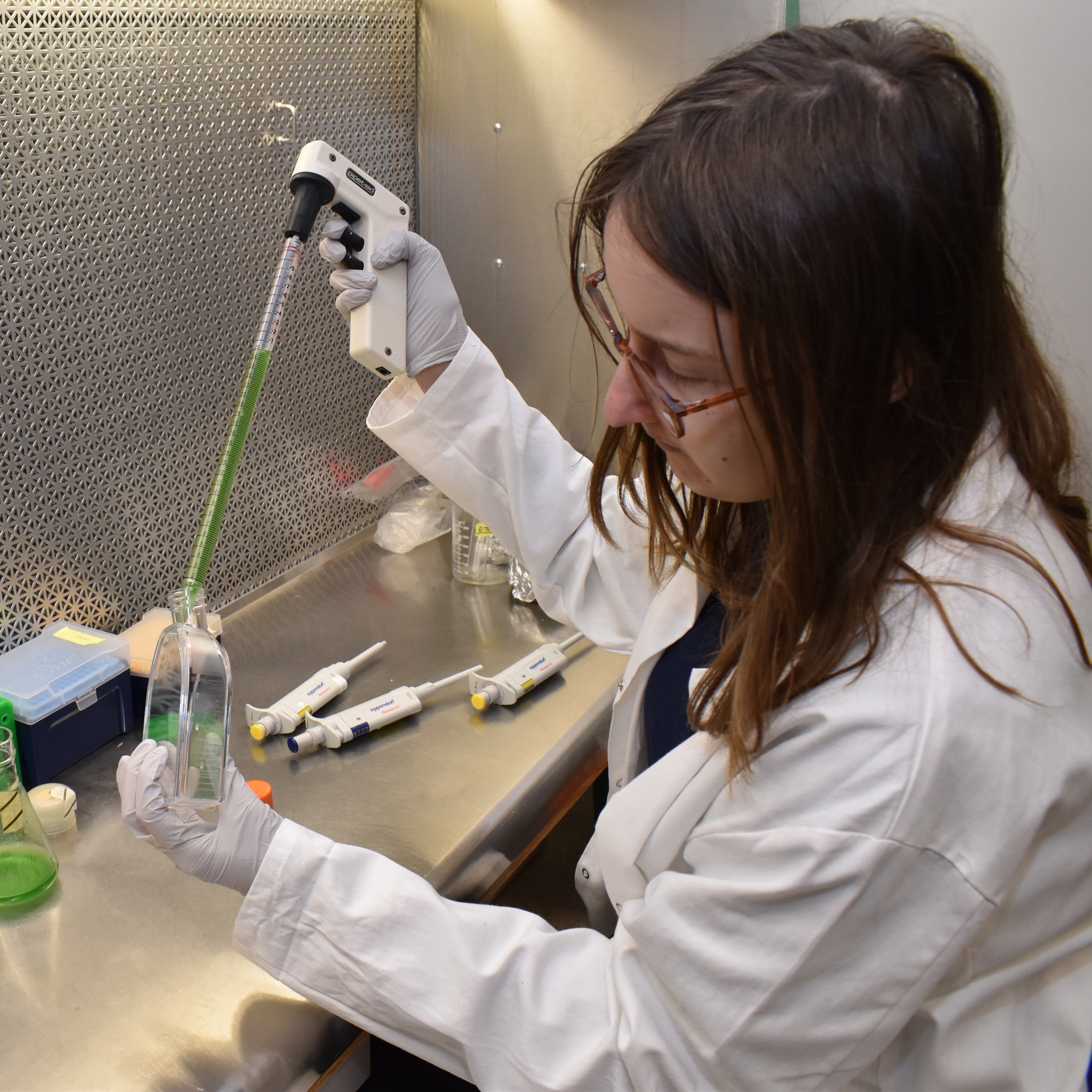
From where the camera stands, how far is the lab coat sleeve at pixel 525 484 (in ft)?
4.08

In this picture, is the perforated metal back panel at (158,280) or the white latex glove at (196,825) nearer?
the white latex glove at (196,825)

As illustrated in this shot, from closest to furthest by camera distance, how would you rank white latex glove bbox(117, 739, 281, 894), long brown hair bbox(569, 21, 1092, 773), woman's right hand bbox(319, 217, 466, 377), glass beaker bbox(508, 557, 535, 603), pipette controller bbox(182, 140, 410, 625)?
1. long brown hair bbox(569, 21, 1092, 773)
2. white latex glove bbox(117, 739, 281, 894)
3. pipette controller bbox(182, 140, 410, 625)
4. woman's right hand bbox(319, 217, 466, 377)
5. glass beaker bbox(508, 557, 535, 603)

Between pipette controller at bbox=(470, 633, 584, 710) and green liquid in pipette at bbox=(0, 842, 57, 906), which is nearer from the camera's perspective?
green liquid in pipette at bbox=(0, 842, 57, 906)

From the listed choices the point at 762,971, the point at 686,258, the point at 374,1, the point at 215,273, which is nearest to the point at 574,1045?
the point at 762,971

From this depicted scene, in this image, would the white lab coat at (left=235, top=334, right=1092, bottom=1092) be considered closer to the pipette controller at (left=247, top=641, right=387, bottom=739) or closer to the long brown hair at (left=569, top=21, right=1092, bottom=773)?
the long brown hair at (left=569, top=21, right=1092, bottom=773)

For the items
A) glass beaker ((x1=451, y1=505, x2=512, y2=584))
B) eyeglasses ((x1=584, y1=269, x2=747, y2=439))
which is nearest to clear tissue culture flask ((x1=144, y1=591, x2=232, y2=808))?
eyeglasses ((x1=584, y1=269, x2=747, y2=439))

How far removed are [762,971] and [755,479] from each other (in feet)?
1.23

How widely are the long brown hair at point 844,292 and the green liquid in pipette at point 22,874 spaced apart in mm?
669

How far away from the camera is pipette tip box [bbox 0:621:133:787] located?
1097 mm

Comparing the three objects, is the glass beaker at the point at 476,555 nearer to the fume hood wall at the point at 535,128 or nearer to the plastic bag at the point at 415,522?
the plastic bag at the point at 415,522

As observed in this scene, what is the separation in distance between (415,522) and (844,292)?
1.16 meters

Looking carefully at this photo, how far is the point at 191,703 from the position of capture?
0.98m

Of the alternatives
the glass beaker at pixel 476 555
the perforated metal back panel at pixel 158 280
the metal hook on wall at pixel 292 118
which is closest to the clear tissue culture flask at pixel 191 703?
the perforated metal back panel at pixel 158 280

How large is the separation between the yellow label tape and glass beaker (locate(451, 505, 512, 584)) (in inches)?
23.3
